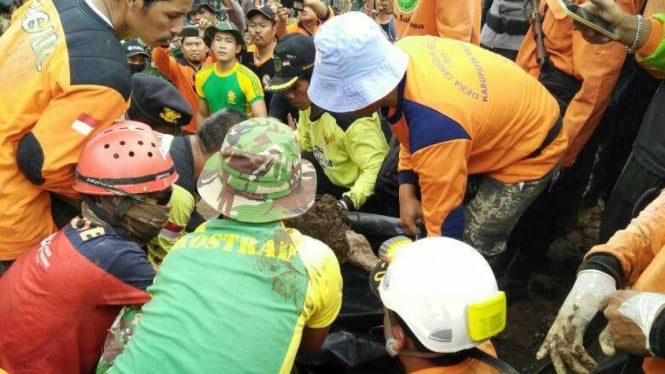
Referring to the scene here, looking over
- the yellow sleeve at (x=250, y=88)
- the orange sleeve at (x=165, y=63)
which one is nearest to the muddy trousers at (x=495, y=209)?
the yellow sleeve at (x=250, y=88)

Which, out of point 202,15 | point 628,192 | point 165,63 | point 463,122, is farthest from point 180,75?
point 628,192

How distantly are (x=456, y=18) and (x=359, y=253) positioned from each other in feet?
5.63

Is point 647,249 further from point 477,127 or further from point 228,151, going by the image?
point 228,151

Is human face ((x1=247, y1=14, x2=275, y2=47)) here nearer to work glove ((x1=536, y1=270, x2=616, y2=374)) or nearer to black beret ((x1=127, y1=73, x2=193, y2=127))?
black beret ((x1=127, y1=73, x2=193, y2=127))

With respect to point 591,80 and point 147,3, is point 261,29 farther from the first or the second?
point 147,3

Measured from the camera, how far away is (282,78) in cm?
382

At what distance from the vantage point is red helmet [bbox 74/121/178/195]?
7.08ft

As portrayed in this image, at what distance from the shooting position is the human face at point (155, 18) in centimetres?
227

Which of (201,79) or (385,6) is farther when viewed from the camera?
(385,6)

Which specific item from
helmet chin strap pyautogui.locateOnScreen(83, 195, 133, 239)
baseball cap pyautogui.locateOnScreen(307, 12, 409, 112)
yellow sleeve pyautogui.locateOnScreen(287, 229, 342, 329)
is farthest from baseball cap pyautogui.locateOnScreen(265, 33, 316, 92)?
yellow sleeve pyautogui.locateOnScreen(287, 229, 342, 329)

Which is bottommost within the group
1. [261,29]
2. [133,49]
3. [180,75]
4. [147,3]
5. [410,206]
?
[180,75]

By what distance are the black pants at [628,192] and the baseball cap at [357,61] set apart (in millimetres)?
1241

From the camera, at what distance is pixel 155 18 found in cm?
230

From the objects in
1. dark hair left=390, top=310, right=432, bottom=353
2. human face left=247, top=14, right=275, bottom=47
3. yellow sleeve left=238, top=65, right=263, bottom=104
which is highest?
dark hair left=390, top=310, right=432, bottom=353
